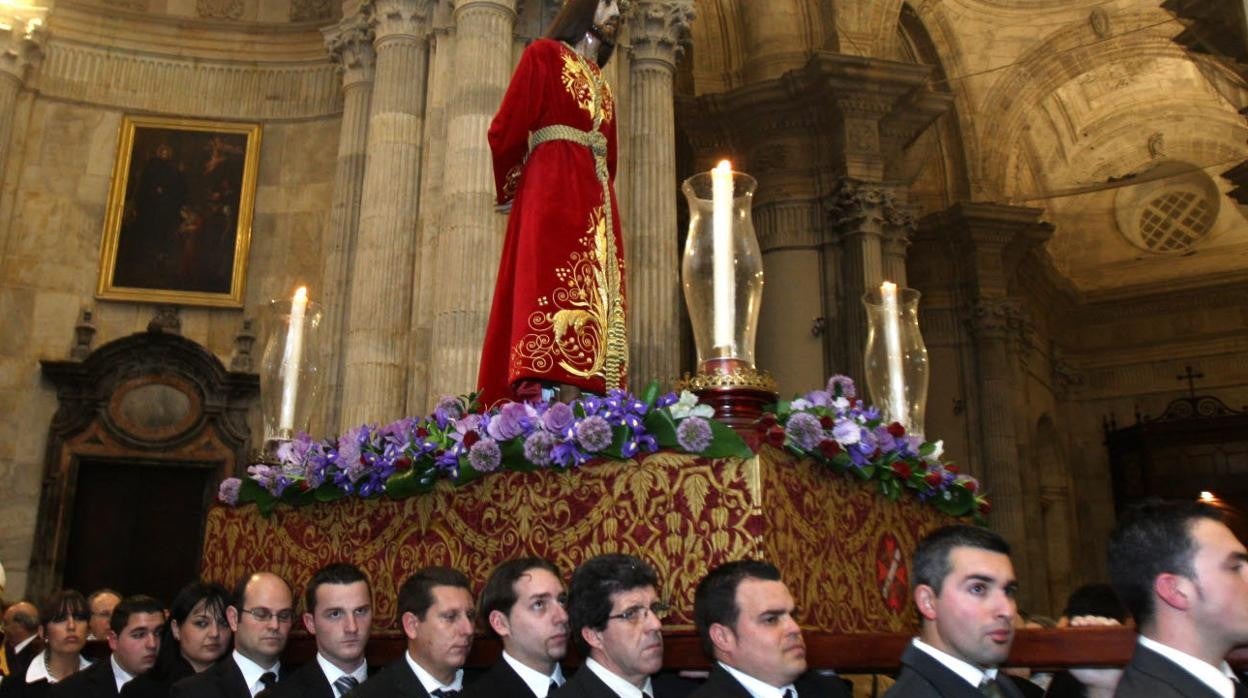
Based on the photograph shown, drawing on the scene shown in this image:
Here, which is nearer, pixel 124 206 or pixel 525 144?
pixel 525 144

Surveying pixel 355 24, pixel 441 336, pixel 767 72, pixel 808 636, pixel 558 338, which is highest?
pixel 767 72

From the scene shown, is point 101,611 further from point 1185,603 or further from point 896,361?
point 1185,603

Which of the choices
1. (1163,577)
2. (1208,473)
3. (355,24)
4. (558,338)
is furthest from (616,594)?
(1208,473)

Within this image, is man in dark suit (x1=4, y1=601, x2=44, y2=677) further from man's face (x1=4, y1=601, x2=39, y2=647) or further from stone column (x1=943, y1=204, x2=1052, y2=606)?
stone column (x1=943, y1=204, x2=1052, y2=606)

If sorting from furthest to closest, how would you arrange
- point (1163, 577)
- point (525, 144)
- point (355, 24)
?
1. point (355, 24)
2. point (525, 144)
3. point (1163, 577)

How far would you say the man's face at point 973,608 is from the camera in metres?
2.35

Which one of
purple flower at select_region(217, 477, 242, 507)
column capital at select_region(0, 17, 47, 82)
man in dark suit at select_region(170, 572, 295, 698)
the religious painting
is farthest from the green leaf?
column capital at select_region(0, 17, 47, 82)

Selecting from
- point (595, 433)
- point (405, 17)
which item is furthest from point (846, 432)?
point (405, 17)

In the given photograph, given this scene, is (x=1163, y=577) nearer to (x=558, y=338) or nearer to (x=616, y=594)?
(x=616, y=594)

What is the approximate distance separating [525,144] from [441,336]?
281 centimetres

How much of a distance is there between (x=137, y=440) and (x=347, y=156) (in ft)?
11.4

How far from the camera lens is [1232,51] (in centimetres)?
1045

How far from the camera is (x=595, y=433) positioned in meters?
3.48

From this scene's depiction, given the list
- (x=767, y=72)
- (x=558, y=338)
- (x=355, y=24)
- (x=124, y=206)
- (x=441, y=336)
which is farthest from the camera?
(x=767, y=72)
